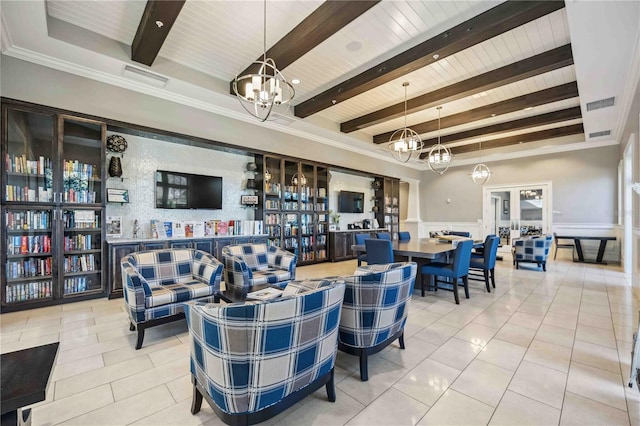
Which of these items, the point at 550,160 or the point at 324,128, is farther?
the point at 550,160

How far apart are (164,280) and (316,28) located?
3.43m

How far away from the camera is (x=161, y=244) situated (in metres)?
4.46

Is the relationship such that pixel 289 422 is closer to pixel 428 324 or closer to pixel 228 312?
pixel 228 312

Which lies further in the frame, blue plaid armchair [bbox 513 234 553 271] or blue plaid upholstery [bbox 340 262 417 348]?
blue plaid armchair [bbox 513 234 553 271]

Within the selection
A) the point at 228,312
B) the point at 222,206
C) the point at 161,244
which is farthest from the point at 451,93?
the point at 161,244

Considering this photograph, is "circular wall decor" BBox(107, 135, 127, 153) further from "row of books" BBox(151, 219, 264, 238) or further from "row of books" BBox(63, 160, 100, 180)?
"row of books" BBox(151, 219, 264, 238)

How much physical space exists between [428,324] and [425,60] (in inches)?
133

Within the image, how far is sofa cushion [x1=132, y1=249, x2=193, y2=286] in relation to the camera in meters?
3.23

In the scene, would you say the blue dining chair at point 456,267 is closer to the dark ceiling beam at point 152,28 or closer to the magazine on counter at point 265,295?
the magazine on counter at point 265,295

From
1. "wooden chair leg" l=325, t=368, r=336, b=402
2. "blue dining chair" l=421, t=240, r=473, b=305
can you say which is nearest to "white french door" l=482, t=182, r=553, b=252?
"blue dining chair" l=421, t=240, r=473, b=305

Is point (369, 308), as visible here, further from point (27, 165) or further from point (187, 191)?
point (27, 165)

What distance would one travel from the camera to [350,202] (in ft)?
27.0

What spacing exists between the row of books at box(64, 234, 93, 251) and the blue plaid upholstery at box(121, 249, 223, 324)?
1.36m

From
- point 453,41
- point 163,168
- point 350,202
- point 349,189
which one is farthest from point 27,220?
point 349,189
